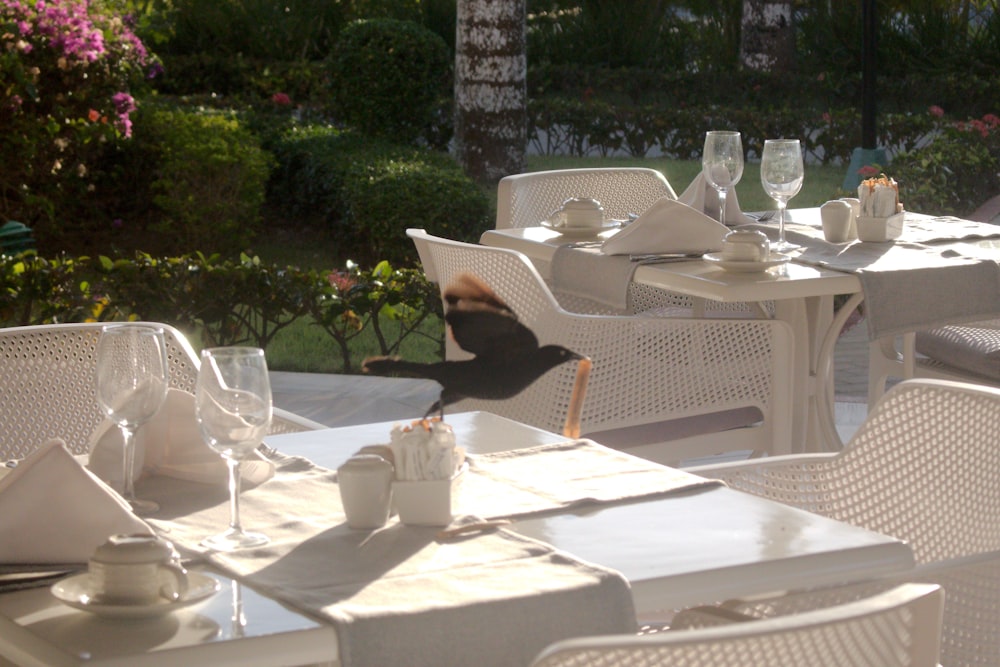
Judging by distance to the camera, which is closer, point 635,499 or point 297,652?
point 297,652

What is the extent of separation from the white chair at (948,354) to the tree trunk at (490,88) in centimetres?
631

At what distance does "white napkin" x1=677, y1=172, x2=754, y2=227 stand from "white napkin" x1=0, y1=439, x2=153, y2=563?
297cm

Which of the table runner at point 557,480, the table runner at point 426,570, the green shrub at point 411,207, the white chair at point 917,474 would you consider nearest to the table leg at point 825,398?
the white chair at point 917,474

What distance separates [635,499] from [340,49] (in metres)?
9.99

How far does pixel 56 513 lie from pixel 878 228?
9.76 feet

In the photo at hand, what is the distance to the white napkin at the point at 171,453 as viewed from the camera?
2.16 m

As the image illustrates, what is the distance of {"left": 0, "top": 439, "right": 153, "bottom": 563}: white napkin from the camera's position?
1.83m

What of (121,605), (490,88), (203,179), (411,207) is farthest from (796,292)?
(490,88)

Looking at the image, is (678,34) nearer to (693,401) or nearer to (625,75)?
(625,75)

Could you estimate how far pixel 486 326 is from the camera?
2.07m

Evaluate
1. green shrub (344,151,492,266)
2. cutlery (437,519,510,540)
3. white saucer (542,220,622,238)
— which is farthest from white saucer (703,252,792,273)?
green shrub (344,151,492,266)

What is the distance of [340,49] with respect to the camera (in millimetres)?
11727

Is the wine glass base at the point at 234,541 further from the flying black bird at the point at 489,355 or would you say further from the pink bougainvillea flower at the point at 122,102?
the pink bougainvillea flower at the point at 122,102

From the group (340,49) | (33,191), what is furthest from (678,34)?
(33,191)
